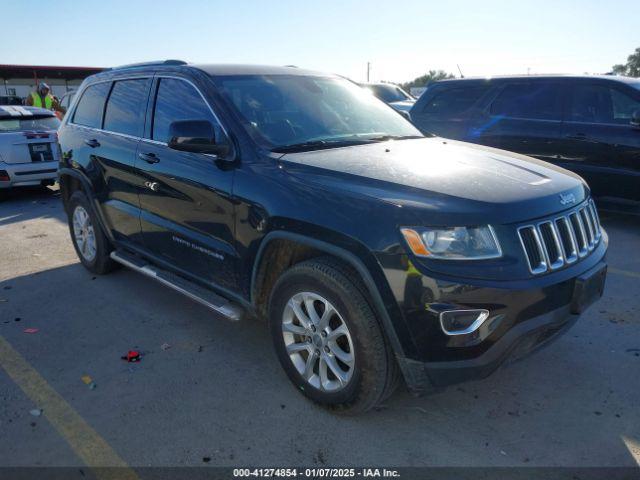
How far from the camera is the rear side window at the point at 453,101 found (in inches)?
292

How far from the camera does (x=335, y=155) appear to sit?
3.08m

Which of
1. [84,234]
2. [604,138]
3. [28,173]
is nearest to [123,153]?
[84,234]

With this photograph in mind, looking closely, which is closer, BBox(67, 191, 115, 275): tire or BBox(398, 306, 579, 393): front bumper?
BBox(398, 306, 579, 393): front bumper

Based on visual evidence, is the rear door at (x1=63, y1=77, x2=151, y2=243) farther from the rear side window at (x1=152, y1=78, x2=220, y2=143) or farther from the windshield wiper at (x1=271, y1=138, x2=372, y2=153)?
the windshield wiper at (x1=271, y1=138, x2=372, y2=153)

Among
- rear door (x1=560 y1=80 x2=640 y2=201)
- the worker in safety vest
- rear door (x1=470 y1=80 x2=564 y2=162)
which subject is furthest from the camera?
the worker in safety vest

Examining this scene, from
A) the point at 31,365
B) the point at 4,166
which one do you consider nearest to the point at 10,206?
the point at 4,166

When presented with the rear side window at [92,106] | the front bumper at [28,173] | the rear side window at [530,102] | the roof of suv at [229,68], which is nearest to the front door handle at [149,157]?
the roof of suv at [229,68]

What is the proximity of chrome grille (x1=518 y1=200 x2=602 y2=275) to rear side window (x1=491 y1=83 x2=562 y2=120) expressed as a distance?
13.6ft

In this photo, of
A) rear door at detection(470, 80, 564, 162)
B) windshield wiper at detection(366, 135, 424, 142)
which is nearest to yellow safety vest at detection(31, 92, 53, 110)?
rear door at detection(470, 80, 564, 162)

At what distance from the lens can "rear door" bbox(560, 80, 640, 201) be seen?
6.10m

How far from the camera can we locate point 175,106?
3779 millimetres

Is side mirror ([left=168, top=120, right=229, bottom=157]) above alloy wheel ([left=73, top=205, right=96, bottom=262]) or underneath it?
above

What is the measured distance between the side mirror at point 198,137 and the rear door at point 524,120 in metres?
4.87

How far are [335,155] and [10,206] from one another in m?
7.78
